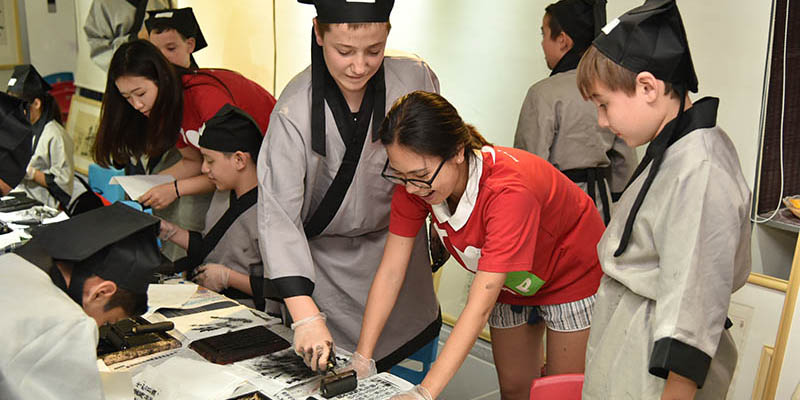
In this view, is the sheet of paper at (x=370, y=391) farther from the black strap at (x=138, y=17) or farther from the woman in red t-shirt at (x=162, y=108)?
the black strap at (x=138, y=17)

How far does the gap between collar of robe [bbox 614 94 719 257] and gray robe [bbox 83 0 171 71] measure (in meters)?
3.11

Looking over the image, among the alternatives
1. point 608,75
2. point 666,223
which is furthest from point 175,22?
point 666,223

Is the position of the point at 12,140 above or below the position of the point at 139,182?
above

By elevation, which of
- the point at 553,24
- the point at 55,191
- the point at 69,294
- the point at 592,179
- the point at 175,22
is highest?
the point at 553,24

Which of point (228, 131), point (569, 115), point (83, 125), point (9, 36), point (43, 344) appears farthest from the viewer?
point (83, 125)

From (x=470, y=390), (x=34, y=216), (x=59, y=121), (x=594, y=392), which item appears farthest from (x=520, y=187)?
(x=59, y=121)

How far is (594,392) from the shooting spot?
53.9 inches

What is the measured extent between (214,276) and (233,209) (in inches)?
9.4

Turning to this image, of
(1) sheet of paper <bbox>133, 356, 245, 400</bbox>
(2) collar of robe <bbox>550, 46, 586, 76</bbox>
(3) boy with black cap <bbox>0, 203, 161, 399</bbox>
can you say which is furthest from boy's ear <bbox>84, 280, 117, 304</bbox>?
(2) collar of robe <bbox>550, 46, 586, 76</bbox>

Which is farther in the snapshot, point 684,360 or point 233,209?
point 233,209

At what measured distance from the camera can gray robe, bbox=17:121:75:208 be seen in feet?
11.1

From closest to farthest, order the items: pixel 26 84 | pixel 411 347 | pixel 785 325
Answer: pixel 411 347 < pixel 785 325 < pixel 26 84

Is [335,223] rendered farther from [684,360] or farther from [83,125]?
[83,125]

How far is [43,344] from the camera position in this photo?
3.04 ft
